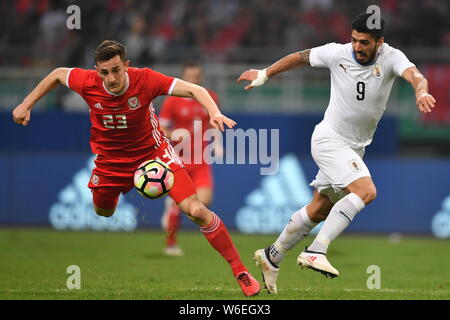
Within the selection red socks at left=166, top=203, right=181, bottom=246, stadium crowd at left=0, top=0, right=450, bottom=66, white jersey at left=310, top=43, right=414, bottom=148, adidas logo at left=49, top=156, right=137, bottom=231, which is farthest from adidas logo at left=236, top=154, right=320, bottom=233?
white jersey at left=310, top=43, right=414, bottom=148

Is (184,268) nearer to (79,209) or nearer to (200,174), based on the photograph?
(200,174)

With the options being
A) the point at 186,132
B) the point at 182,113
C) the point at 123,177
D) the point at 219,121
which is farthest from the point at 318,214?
the point at 182,113

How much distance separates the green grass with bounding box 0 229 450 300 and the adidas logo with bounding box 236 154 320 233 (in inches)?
11.3

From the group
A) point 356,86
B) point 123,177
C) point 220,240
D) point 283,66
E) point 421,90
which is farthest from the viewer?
point 123,177

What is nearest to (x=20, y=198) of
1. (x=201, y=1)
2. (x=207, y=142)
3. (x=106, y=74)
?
(x=207, y=142)

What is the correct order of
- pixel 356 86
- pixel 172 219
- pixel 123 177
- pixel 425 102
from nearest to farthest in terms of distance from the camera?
pixel 425 102, pixel 356 86, pixel 123 177, pixel 172 219

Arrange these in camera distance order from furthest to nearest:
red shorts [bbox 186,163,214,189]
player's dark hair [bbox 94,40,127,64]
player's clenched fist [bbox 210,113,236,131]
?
red shorts [bbox 186,163,214,189] → player's dark hair [bbox 94,40,127,64] → player's clenched fist [bbox 210,113,236,131]

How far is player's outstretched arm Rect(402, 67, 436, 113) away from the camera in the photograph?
7.30 metres

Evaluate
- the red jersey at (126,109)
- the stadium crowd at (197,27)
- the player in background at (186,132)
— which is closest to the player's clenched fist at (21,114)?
the red jersey at (126,109)

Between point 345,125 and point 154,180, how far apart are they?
1.78m

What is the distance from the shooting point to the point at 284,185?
1475 centimetres

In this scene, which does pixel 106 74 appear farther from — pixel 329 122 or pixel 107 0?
pixel 107 0

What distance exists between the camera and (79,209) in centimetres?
1505

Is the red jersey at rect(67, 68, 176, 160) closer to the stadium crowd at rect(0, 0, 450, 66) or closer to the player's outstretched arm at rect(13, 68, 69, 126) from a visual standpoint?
the player's outstretched arm at rect(13, 68, 69, 126)
